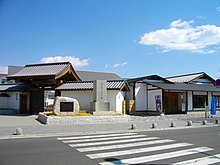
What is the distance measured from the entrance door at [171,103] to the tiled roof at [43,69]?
12.9 metres

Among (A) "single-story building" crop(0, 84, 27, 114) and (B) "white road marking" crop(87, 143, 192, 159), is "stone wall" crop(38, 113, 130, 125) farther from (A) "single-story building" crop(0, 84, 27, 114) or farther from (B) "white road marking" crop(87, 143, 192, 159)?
(A) "single-story building" crop(0, 84, 27, 114)

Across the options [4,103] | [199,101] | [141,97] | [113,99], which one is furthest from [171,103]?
[4,103]

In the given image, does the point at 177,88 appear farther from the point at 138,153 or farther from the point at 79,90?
the point at 138,153

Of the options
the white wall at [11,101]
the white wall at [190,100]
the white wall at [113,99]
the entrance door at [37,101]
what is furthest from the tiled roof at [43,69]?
the white wall at [190,100]

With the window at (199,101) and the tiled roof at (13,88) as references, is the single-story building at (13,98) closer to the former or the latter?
the tiled roof at (13,88)

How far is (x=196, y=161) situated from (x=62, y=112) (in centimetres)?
1190

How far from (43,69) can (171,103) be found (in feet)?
52.2

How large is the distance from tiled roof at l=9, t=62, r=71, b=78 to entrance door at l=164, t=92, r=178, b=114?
1286 cm

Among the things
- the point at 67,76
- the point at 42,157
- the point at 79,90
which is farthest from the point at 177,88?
the point at 42,157

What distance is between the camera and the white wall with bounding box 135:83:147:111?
1017 inches

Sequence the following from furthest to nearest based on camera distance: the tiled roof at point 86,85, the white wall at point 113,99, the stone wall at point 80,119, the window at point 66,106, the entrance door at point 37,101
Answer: the entrance door at point 37,101
the white wall at point 113,99
the tiled roof at point 86,85
the window at point 66,106
the stone wall at point 80,119

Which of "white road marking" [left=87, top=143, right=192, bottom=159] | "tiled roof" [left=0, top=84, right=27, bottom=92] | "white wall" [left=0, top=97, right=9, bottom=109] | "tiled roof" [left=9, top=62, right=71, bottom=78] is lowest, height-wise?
"white road marking" [left=87, top=143, right=192, bottom=159]

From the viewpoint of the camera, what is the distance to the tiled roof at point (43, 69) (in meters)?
22.6

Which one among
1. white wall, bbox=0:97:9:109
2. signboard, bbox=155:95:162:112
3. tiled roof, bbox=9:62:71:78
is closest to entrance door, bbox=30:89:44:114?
tiled roof, bbox=9:62:71:78
